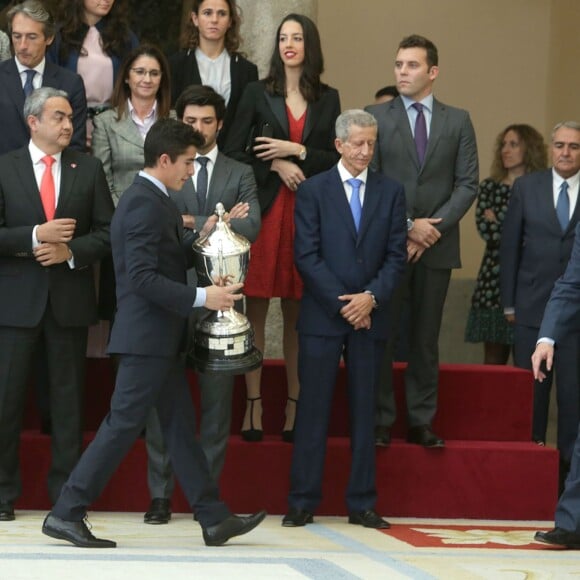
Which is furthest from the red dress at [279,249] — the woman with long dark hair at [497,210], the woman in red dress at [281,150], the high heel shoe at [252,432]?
the woman with long dark hair at [497,210]

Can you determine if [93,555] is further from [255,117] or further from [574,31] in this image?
[574,31]

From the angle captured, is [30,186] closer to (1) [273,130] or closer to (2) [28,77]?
(2) [28,77]

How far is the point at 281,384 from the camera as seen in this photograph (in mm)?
7613

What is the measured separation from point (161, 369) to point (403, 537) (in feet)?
4.36

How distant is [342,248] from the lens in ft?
22.8

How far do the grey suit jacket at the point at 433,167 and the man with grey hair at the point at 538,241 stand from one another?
780 millimetres

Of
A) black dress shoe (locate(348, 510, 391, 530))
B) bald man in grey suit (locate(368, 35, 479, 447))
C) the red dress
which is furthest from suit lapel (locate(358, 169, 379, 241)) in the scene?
black dress shoe (locate(348, 510, 391, 530))

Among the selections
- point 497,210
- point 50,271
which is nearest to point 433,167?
point 50,271

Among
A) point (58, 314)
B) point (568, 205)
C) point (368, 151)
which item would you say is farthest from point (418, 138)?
point (58, 314)

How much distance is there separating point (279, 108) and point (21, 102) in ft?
3.82

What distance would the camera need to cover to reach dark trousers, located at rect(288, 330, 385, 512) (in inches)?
273

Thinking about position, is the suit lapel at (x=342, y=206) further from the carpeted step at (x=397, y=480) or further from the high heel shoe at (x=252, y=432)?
the carpeted step at (x=397, y=480)

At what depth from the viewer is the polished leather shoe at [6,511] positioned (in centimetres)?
684

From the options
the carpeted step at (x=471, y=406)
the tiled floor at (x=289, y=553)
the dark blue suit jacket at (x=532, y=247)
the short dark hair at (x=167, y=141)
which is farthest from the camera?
the dark blue suit jacket at (x=532, y=247)
